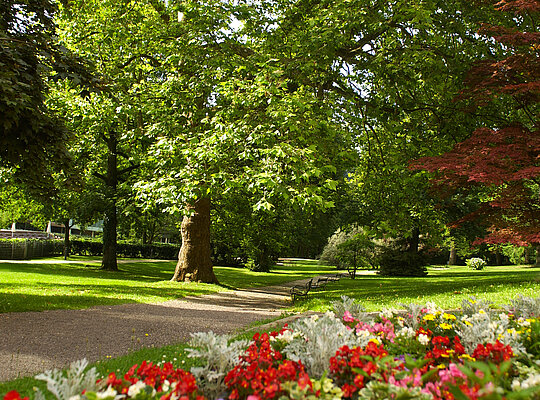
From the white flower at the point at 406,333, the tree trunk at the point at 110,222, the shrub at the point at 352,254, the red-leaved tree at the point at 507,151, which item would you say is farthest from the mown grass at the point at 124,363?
the shrub at the point at 352,254

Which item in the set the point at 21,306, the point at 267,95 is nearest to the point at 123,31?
the point at 267,95

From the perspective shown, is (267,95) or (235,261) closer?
(267,95)

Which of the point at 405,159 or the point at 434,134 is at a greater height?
the point at 434,134

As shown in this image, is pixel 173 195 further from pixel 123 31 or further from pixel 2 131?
pixel 123 31

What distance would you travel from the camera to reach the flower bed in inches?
90.0

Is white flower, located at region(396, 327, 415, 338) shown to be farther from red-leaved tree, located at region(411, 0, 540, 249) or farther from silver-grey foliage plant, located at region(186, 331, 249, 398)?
red-leaved tree, located at region(411, 0, 540, 249)

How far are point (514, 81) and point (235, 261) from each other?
30095 millimetres

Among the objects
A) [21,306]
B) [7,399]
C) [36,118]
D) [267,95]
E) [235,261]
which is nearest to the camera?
[7,399]

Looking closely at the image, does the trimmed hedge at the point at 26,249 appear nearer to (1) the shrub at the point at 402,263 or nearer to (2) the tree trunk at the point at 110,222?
(2) the tree trunk at the point at 110,222

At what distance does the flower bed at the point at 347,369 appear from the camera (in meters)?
2.29

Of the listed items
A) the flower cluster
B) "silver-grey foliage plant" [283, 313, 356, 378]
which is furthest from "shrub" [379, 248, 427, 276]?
the flower cluster

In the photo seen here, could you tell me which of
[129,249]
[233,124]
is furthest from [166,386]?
[129,249]

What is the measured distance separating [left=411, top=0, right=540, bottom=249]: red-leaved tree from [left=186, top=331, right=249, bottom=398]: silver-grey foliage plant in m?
6.99

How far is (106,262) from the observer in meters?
21.3
